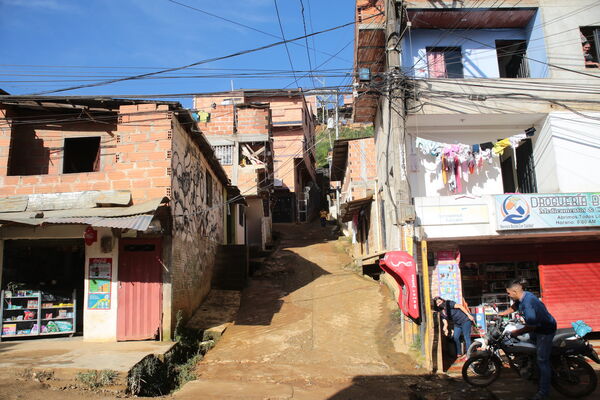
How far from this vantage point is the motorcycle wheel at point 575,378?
7.12 meters

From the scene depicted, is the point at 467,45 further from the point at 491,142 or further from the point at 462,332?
the point at 462,332

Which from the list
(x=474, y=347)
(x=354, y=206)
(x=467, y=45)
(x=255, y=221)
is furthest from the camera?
(x=255, y=221)

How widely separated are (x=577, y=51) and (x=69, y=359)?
1659 cm

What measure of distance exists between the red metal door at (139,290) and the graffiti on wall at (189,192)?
101cm

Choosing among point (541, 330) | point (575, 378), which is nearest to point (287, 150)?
point (541, 330)

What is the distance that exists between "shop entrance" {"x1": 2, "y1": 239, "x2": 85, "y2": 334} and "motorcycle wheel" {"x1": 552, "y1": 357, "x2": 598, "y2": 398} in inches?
450

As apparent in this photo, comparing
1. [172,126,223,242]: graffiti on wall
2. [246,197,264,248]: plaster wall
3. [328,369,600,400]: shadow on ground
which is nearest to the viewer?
[328,369,600,400]: shadow on ground

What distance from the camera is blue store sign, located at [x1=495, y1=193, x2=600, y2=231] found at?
11.4m

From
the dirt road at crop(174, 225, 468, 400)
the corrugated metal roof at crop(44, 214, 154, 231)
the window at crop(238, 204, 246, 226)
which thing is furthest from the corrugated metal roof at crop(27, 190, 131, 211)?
the window at crop(238, 204, 246, 226)

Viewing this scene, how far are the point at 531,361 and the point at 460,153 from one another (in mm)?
7190

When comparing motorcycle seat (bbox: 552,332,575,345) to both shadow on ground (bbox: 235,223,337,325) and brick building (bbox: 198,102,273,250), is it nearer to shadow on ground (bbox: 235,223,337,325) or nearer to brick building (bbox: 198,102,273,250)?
shadow on ground (bbox: 235,223,337,325)

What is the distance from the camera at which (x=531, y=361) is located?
7387mm

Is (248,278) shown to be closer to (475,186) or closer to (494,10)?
(475,186)

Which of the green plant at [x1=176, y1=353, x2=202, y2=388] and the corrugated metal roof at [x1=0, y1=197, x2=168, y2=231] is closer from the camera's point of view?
the green plant at [x1=176, y1=353, x2=202, y2=388]
